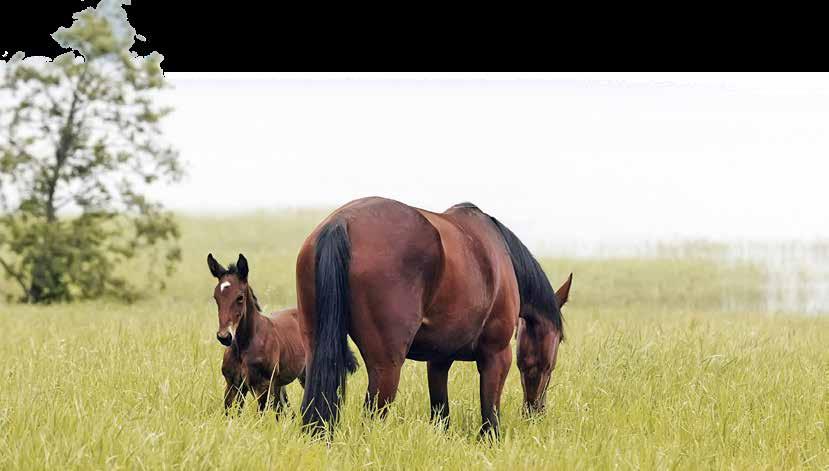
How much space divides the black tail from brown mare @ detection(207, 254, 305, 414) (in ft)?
3.80

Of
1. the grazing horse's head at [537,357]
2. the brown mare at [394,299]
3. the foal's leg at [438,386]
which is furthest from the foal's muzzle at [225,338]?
the grazing horse's head at [537,357]

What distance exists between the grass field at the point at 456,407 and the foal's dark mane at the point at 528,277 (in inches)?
33.3

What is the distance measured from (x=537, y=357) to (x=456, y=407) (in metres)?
0.82

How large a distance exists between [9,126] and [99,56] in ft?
7.67

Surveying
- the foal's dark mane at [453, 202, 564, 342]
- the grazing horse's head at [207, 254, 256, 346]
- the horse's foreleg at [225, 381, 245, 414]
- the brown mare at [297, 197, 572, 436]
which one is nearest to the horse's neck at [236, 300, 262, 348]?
the grazing horse's head at [207, 254, 256, 346]

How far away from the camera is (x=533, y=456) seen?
5395 millimetres

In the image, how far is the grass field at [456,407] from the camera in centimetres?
502

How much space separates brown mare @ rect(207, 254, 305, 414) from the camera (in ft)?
22.1

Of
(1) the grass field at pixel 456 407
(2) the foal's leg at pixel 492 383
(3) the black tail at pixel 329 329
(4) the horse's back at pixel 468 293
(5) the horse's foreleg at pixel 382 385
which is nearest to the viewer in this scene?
(1) the grass field at pixel 456 407

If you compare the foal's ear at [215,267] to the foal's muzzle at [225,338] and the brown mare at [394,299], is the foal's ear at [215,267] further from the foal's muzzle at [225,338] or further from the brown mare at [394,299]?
the brown mare at [394,299]

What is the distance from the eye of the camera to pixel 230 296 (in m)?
6.75

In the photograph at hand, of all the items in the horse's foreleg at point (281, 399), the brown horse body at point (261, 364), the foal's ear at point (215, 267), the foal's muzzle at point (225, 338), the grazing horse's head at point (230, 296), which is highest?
the foal's ear at point (215, 267)

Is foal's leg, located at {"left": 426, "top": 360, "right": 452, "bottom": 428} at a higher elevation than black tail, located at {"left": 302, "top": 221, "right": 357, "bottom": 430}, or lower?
lower

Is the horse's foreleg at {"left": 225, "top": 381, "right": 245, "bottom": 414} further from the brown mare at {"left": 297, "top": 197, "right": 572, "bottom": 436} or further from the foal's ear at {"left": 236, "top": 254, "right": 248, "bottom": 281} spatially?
the brown mare at {"left": 297, "top": 197, "right": 572, "bottom": 436}
